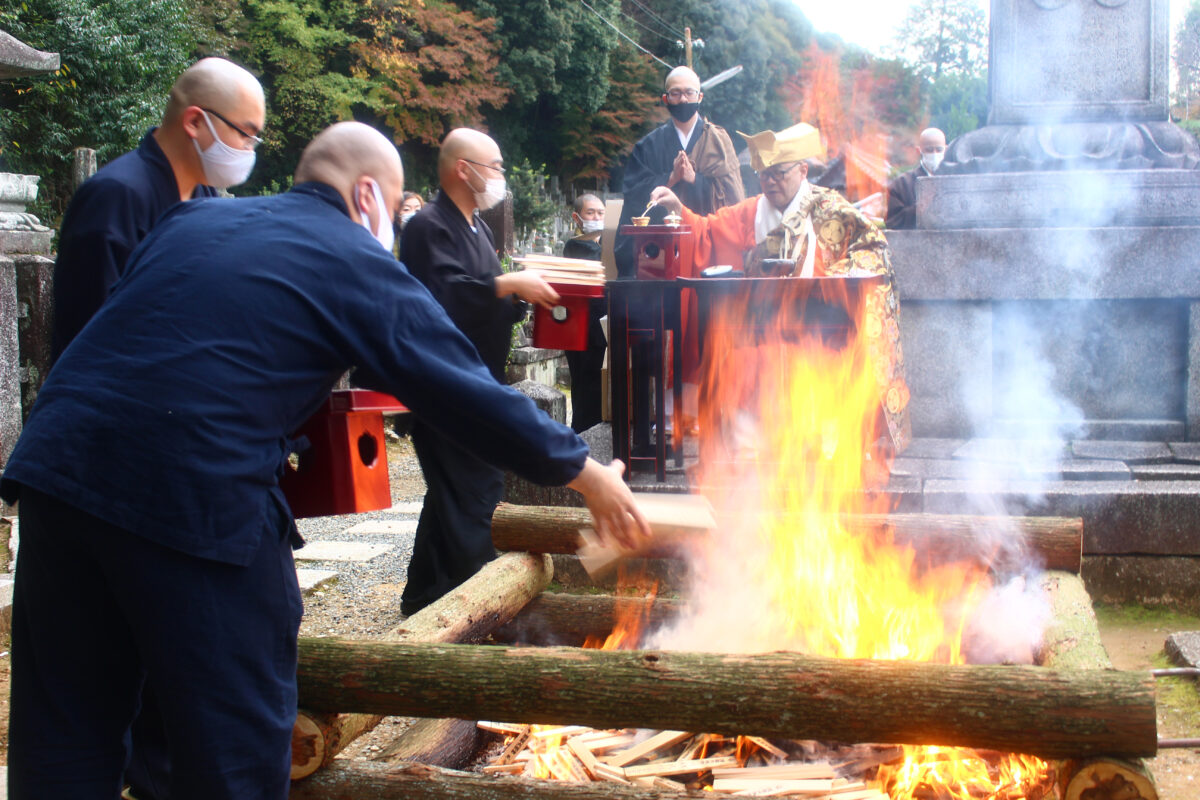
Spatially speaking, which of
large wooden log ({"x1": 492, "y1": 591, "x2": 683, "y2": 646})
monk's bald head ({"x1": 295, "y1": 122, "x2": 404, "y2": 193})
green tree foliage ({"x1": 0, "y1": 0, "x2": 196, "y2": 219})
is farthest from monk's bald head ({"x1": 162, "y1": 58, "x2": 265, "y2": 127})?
green tree foliage ({"x1": 0, "y1": 0, "x2": 196, "y2": 219})

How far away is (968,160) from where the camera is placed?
6770 mm

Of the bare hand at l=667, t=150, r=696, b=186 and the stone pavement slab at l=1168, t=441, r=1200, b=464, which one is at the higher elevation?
the bare hand at l=667, t=150, r=696, b=186

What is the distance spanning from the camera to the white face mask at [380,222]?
94.9 inches

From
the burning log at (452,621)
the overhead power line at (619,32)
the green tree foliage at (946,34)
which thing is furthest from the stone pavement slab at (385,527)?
the green tree foliage at (946,34)

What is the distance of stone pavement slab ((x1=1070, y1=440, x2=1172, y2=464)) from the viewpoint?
230 inches

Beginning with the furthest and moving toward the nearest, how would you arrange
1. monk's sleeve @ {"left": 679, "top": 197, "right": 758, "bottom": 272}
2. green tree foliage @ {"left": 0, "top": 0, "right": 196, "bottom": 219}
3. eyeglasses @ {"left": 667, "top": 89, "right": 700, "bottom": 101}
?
green tree foliage @ {"left": 0, "top": 0, "right": 196, "bottom": 219}, eyeglasses @ {"left": 667, "top": 89, "right": 700, "bottom": 101}, monk's sleeve @ {"left": 679, "top": 197, "right": 758, "bottom": 272}

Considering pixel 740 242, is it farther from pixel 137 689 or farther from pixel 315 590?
pixel 137 689

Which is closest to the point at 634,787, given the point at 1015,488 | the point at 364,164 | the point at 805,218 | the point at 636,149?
the point at 364,164

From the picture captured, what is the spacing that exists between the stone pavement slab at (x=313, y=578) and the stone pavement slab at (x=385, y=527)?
3.85ft

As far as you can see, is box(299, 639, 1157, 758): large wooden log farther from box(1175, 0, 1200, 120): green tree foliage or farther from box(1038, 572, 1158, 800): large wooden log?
box(1175, 0, 1200, 120): green tree foliage

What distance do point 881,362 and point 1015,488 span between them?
39.1 inches

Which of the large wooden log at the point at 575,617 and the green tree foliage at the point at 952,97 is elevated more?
the green tree foliage at the point at 952,97

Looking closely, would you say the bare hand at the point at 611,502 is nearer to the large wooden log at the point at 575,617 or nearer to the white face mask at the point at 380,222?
the white face mask at the point at 380,222

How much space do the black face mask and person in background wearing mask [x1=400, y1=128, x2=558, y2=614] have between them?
8.51 feet
